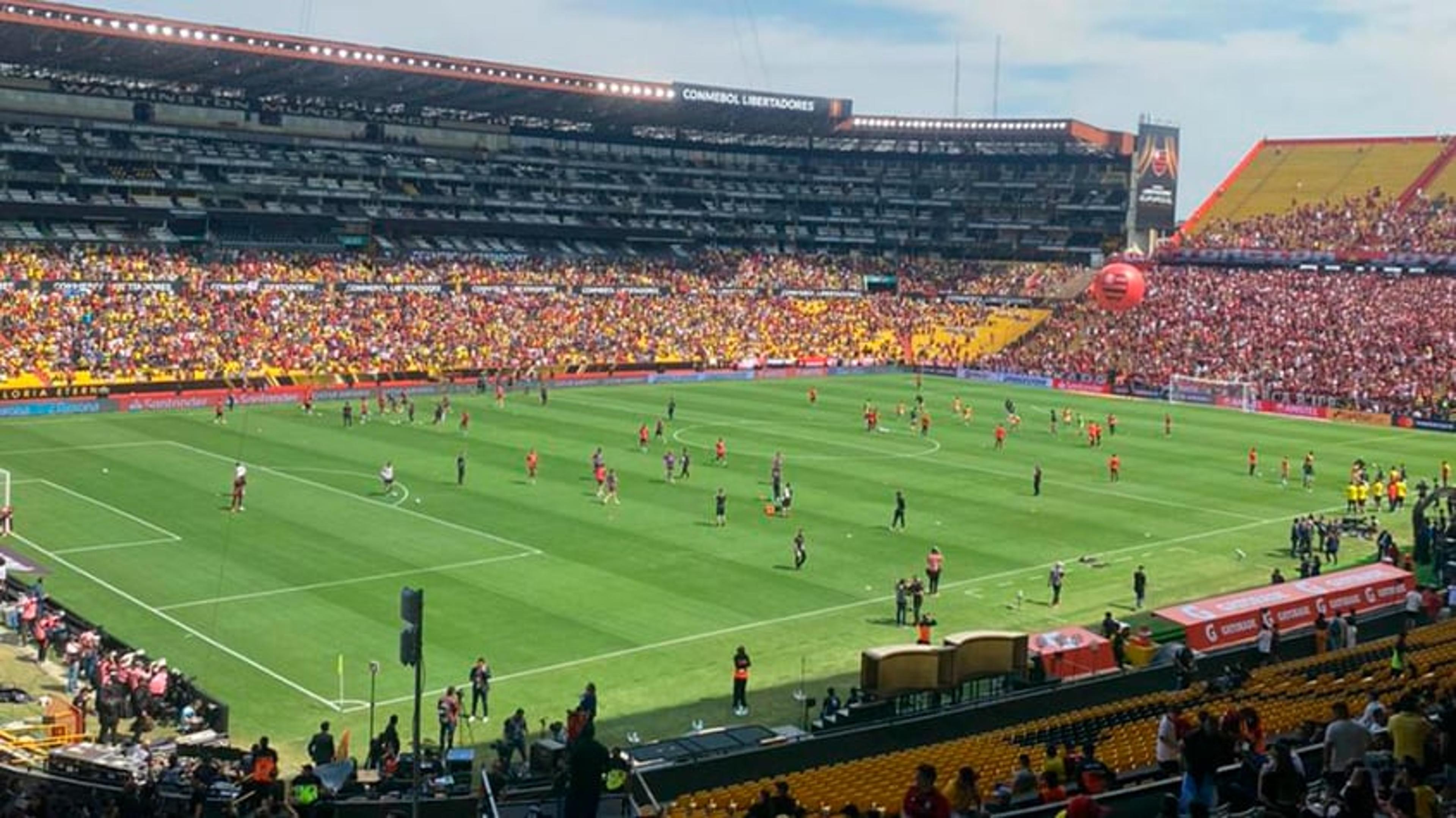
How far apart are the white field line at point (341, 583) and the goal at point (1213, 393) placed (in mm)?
56925

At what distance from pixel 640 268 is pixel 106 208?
40.7m

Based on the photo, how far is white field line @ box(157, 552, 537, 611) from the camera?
34.1 meters

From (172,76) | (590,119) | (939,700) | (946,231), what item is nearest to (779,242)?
(946,231)

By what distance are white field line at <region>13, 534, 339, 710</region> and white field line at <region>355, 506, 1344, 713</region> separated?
1.51 m

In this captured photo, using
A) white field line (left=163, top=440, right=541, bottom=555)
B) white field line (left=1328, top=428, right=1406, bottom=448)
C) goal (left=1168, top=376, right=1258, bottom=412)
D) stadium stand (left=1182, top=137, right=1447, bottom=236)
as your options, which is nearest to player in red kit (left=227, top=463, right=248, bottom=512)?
white field line (left=163, top=440, right=541, bottom=555)

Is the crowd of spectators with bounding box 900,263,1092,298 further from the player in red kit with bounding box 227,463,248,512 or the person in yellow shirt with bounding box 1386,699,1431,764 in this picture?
the person in yellow shirt with bounding box 1386,699,1431,764

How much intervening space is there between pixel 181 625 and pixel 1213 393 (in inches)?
Answer: 2685

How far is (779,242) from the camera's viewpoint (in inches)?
5202

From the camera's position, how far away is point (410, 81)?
311 ft

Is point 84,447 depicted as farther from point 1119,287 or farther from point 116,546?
point 1119,287

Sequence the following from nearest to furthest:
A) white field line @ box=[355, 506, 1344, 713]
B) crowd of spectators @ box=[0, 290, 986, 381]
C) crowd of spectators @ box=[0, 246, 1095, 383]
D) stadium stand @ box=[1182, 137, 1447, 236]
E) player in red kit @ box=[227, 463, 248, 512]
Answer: white field line @ box=[355, 506, 1344, 713], player in red kit @ box=[227, 463, 248, 512], crowd of spectators @ box=[0, 290, 986, 381], crowd of spectators @ box=[0, 246, 1095, 383], stadium stand @ box=[1182, 137, 1447, 236]

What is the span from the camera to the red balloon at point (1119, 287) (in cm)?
5062

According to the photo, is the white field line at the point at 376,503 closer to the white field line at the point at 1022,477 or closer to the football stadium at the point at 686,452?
the football stadium at the point at 686,452

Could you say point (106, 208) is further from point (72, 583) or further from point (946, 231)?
point (946, 231)
